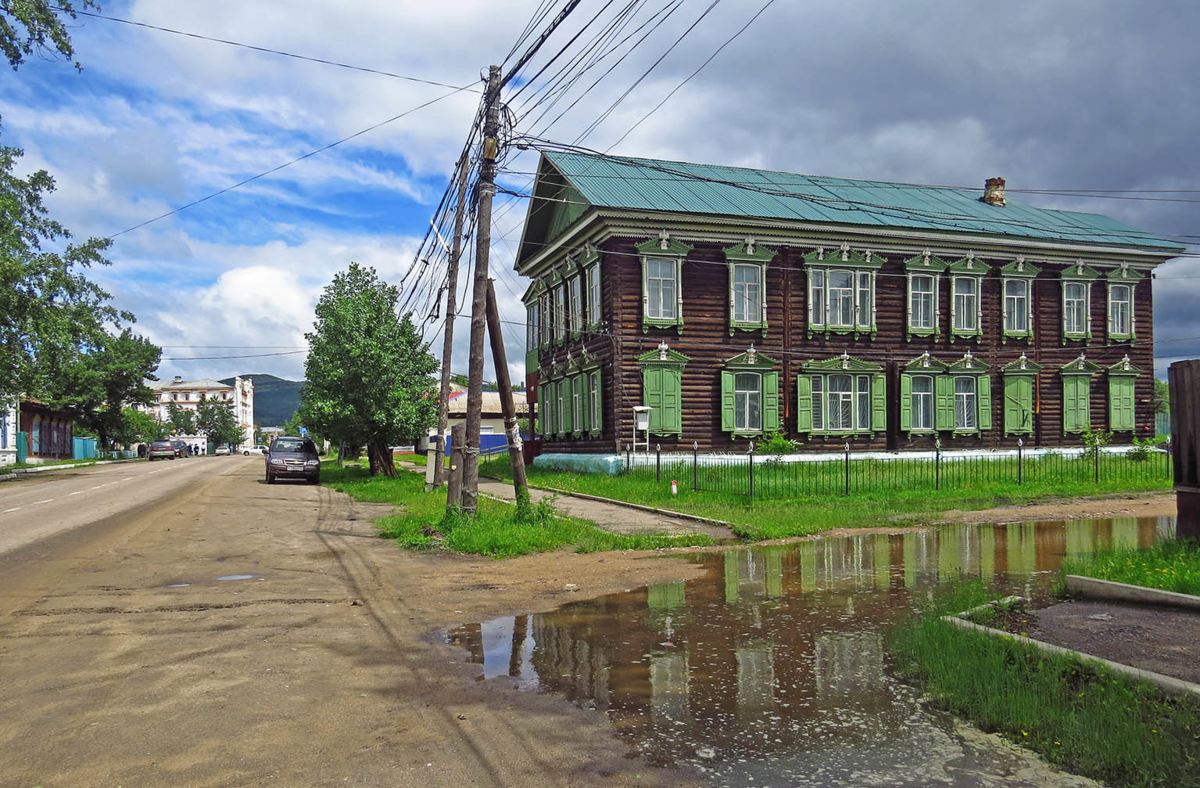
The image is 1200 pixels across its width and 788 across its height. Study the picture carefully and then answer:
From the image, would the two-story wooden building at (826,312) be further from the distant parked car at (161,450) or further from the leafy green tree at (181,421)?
the leafy green tree at (181,421)

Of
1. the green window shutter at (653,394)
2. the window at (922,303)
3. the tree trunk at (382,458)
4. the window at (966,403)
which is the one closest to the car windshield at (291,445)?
the tree trunk at (382,458)

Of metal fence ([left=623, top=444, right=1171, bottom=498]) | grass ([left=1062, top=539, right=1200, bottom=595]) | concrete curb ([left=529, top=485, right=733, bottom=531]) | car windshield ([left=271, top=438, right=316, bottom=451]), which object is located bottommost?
concrete curb ([left=529, top=485, right=733, bottom=531])

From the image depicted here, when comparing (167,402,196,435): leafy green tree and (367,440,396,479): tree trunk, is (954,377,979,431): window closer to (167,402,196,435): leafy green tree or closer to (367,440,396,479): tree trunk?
(367,440,396,479): tree trunk

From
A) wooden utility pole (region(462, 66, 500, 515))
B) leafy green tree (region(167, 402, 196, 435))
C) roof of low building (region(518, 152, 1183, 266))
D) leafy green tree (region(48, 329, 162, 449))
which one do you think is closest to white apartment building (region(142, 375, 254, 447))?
leafy green tree (region(167, 402, 196, 435))

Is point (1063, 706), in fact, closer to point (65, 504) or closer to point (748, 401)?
point (65, 504)

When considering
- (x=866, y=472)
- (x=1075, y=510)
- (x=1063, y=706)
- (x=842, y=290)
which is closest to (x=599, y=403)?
(x=866, y=472)

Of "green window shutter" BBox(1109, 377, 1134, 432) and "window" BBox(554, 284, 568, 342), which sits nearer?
"window" BBox(554, 284, 568, 342)

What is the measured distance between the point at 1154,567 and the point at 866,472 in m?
15.3

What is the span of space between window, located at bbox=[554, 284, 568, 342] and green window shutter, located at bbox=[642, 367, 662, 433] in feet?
19.1

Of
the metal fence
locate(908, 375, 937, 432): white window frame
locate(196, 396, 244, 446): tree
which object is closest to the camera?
the metal fence

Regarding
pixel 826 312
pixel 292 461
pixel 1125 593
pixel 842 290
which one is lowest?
pixel 1125 593

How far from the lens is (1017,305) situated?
31.1 metres

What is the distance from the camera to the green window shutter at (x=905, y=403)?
97.4 feet

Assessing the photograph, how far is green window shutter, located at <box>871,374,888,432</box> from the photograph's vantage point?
96.2 ft
